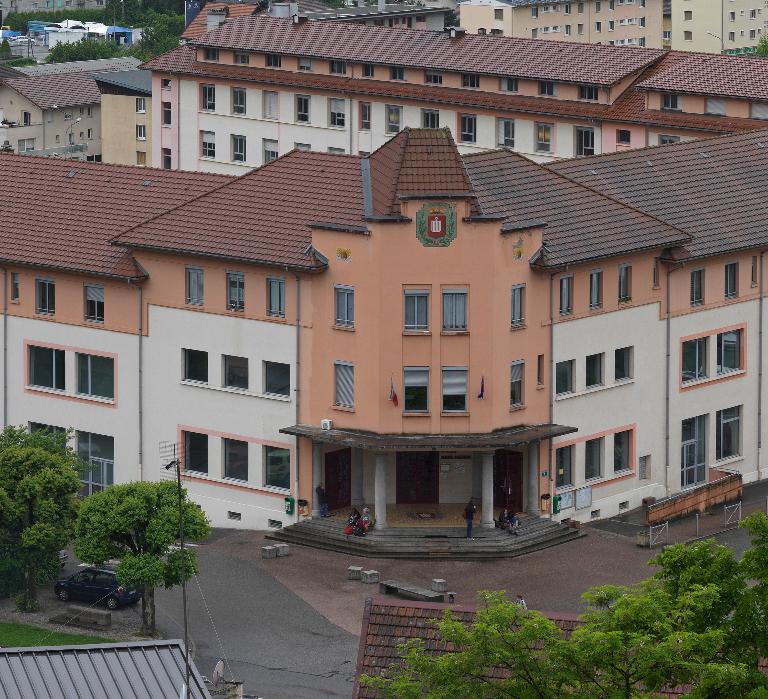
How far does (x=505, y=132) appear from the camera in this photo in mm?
136250

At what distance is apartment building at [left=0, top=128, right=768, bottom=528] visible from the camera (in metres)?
87.3

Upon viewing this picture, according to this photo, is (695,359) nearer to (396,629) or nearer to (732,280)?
(732,280)

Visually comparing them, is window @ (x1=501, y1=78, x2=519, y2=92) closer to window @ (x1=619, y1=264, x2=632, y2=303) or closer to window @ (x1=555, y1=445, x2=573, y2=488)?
window @ (x1=619, y1=264, x2=632, y2=303)

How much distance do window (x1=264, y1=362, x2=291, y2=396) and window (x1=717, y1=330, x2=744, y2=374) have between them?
17822mm

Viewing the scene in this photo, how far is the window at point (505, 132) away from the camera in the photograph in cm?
13588

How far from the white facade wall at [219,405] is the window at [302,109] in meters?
54.0

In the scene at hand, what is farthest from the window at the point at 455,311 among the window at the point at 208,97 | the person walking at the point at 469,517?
the window at the point at 208,97

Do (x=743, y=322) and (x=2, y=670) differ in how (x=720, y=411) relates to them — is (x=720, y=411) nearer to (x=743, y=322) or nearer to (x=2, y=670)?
(x=743, y=322)

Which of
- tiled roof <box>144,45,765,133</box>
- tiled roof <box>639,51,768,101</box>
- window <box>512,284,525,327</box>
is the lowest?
window <box>512,284,525,327</box>

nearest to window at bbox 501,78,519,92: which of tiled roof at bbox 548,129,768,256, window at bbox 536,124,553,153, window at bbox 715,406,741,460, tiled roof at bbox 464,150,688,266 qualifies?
window at bbox 536,124,553,153

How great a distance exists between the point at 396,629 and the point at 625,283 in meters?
34.1

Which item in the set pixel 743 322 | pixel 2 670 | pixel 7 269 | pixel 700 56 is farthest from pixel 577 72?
pixel 2 670

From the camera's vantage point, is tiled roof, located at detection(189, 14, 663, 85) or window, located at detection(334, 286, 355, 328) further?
tiled roof, located at detection(189, 14, 663, 85)

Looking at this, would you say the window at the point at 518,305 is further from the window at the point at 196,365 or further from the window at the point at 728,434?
the window at the point at 728,434
